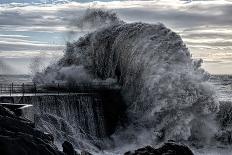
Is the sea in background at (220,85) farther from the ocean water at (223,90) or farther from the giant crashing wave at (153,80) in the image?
the giant crashing wave at (153,80)

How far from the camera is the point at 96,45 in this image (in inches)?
1994

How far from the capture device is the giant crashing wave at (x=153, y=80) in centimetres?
3516

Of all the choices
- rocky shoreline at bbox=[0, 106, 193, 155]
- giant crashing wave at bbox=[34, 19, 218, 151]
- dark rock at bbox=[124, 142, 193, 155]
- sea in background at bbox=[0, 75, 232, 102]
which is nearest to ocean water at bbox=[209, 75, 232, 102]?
sea in background at bbox=[0, 75, 232, 102]

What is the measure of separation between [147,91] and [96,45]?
13.9 meters

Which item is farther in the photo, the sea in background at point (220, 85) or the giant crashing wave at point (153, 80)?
the sea in background at point (220, 85)

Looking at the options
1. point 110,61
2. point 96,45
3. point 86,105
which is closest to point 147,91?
point 86,105

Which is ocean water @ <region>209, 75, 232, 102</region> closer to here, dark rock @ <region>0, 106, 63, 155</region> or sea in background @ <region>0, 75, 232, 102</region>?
sea in background @ <region>0, 75, 232, 102</region>

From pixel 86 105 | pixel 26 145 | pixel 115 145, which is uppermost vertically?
pixel 26 145

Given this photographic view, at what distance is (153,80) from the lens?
3791cm

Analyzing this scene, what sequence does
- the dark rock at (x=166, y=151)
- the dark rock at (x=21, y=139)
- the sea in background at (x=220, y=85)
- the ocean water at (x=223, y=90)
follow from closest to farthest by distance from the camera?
the dark rock at (x=21, y=139) < the dark rock at (x=166, y=151) < the ocean water at (x=223, y=90) < the sea in background at (x=220, y=85)

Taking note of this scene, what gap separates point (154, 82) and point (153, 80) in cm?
18

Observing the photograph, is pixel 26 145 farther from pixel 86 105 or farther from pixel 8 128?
pixel 86 105

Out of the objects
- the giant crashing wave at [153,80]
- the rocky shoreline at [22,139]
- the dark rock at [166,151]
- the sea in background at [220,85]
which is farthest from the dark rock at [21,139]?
the sea in background at [220,85]

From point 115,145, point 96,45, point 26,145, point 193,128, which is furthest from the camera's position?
point 96,45
